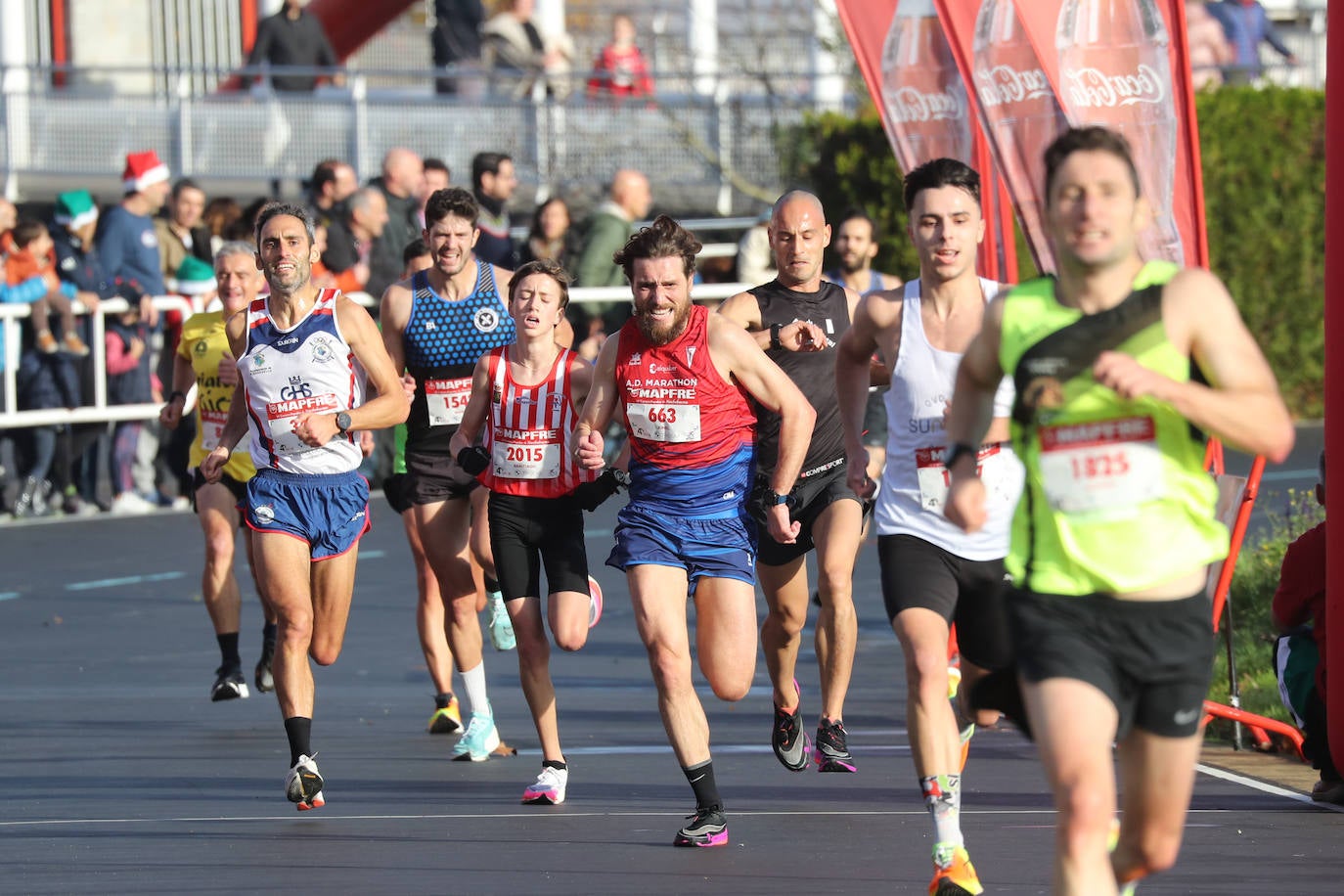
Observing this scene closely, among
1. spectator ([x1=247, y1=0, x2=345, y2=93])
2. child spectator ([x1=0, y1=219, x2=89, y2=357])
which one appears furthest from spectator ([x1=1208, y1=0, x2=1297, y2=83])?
child spectator ([x1=0, y1=219, x2=89, y2=357])

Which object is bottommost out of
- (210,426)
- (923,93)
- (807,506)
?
(807,506)

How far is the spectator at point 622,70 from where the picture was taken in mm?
21969

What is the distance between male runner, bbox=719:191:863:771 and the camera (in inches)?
322

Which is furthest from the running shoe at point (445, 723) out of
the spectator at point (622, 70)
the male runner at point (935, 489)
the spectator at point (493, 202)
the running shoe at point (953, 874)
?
the spectator at point (622, 70)

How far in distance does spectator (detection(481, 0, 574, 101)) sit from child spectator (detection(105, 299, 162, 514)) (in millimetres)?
6605

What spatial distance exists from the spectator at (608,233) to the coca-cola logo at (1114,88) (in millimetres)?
7758

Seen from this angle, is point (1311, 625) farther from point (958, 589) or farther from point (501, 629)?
point (501, 629)

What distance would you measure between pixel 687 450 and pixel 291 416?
5.12 ft

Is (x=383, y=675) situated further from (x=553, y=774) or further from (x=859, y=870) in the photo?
(x=859, y=870)

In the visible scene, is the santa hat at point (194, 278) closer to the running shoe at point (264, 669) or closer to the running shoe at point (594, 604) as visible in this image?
the running shoe at point (264, 669)

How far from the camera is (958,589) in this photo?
21.6 ft

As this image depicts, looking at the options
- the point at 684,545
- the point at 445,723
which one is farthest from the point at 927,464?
the point at 445,723

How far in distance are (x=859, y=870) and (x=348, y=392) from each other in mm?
2709

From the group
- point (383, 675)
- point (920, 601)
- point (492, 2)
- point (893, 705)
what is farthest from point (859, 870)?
point (492, 2)
